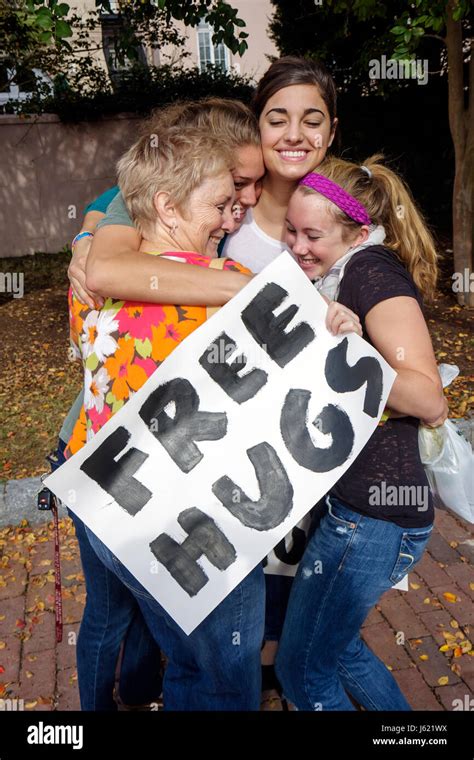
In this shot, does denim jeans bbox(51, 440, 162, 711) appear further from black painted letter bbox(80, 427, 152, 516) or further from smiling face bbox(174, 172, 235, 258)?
smiling face bbox(174, 172, 235, 258)

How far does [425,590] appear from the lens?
3.50m

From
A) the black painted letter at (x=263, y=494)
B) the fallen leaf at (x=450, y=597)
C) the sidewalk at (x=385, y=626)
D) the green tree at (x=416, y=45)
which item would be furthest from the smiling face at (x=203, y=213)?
the green tree at (x=416, y=45)

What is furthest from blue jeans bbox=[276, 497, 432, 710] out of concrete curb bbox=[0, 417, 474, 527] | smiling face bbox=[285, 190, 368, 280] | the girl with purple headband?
concrete curb bbox=[0, 417, 474, 527]

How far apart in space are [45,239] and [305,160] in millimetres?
9859

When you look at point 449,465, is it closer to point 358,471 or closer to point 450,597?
point 358,471

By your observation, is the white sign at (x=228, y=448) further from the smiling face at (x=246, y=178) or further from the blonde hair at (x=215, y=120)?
the smiling face at (x=246, y=178)

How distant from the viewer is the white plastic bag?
1954 millimetres

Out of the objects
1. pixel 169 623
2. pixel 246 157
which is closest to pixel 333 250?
pixel 246 157

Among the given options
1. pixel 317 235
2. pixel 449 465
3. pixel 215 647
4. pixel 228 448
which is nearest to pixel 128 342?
pixel 228 448

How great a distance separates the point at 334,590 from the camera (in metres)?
1.95

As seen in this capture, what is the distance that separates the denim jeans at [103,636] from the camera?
2117 mm

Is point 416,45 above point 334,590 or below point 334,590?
above

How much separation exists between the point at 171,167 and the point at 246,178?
0.67 metres

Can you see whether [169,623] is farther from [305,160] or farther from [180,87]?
[180,87]
